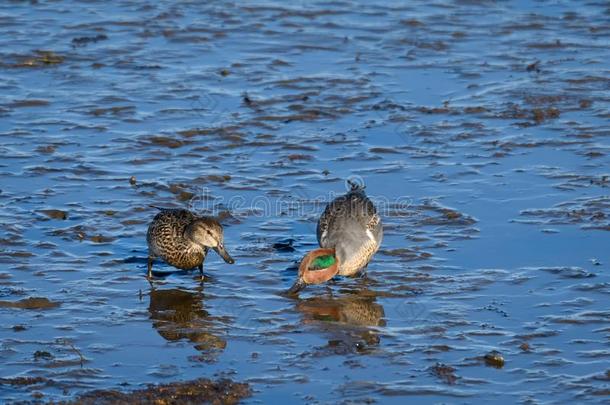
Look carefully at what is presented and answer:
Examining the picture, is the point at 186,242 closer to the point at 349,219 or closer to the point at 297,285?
the point at 297,285

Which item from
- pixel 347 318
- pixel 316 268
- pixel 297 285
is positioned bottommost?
pixel 347 318

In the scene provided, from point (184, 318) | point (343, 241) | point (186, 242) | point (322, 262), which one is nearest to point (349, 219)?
point (343, 241)

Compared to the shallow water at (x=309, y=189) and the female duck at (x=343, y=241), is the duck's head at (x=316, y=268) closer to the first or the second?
the female duck at (x=343, y=241)

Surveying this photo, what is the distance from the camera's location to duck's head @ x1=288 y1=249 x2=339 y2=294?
9.02 metres

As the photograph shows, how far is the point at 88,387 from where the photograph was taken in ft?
24.2

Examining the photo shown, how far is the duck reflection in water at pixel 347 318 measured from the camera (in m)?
8.28

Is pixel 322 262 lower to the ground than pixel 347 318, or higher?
higher

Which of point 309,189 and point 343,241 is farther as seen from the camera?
point 309,189

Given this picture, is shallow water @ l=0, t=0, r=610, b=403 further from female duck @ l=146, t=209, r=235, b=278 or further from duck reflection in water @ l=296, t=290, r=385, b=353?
female duck @ l=146, t=209, r=235, b=278

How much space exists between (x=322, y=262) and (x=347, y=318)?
1.71ft

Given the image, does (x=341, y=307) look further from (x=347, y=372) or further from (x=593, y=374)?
(x=593, y=374)

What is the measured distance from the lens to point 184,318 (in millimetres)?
8703

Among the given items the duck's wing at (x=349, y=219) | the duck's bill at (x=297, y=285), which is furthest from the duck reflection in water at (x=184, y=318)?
the duck's wing at (x=349, y=219)

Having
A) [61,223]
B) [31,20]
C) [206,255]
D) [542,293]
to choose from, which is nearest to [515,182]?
[542,293]
